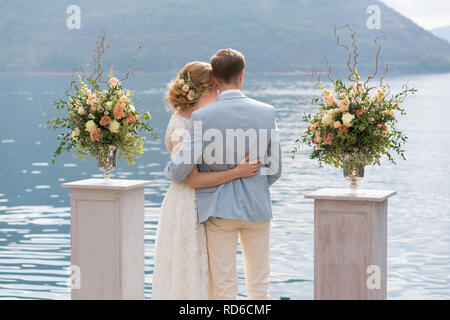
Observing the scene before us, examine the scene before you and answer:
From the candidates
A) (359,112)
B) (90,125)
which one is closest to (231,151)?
(359,112)

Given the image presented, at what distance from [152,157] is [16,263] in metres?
11.8

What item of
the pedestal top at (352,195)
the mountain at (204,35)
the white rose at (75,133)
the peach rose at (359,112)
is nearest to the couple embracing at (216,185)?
the pedestal top at (352,195)

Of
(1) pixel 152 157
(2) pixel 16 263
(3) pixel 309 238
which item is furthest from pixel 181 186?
(1) pixel 152 157

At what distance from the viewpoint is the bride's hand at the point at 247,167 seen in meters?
3.29

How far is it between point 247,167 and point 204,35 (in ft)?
393

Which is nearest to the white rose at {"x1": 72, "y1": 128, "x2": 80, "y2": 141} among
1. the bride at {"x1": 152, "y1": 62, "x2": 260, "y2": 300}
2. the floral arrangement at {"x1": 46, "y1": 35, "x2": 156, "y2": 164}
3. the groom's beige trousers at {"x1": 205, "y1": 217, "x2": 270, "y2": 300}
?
the floral arrangement at {"x1": 46, "y1": 35, "x2": 156, "y2": 164}

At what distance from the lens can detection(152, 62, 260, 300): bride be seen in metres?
3.38

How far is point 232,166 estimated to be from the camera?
333cm

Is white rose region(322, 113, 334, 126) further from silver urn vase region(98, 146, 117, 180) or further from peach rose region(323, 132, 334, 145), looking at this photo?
silver urn vase region(98, 146, 117, 180)

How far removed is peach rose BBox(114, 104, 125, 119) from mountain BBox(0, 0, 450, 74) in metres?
99.5

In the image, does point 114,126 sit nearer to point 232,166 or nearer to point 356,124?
point 232,166

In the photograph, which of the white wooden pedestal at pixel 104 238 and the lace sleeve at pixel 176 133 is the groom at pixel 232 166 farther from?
the white wooden pedestal at pixel 104 238

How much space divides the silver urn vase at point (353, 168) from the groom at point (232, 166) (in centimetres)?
43
